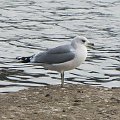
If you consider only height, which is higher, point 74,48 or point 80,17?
point 74,48

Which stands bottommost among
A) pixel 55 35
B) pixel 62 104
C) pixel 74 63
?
pixel 55 35

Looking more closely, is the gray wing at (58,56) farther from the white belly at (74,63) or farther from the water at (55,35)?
the water at (55,35)

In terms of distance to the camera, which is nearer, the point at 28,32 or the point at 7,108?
the point at 7,108

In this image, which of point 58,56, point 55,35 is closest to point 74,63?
point 58,56

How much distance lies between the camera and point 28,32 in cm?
1869

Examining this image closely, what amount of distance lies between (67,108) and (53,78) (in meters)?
4.23

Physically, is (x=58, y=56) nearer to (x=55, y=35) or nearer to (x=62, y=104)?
(x=62, y=104)

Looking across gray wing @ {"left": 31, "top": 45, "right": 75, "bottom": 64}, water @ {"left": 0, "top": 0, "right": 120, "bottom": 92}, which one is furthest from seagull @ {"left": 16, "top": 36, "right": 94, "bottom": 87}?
water @ {"left": 0, "top": 0, "right": 120, "bottom": 92}

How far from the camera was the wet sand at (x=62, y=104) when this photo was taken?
8.15 m

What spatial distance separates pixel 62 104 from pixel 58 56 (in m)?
1.74

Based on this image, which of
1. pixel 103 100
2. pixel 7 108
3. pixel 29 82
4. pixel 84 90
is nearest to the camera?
pixel 7 108

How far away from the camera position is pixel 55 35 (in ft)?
59.7

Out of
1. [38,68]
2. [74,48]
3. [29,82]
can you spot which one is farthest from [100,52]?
[74,48]

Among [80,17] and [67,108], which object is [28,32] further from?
[67,108]
